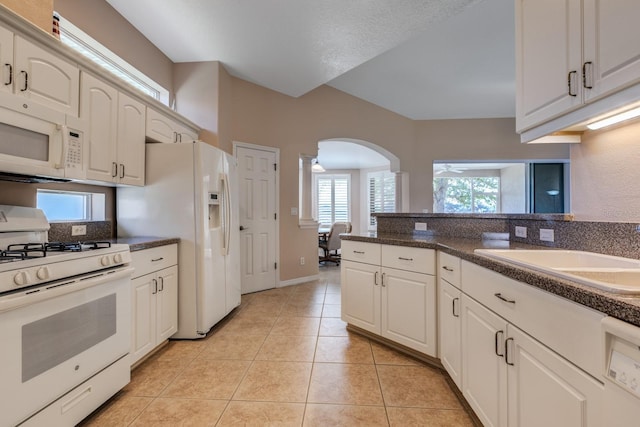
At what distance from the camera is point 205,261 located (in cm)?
253

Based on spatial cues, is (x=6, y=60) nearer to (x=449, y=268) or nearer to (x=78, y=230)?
(x=78, y=230)

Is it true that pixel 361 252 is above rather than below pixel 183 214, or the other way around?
below

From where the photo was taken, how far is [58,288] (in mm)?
1315

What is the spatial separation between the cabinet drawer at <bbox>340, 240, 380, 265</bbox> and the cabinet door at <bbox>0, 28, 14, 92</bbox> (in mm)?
2320

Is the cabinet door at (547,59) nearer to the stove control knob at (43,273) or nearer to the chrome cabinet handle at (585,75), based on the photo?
the chrome cabinet handle at (585,75)

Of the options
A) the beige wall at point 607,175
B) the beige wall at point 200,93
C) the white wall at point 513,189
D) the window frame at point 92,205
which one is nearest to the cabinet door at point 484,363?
the beige wall at point 607,175

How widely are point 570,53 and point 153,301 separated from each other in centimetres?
276

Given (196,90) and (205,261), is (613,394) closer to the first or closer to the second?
(205,261)

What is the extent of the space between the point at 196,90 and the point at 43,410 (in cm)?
326

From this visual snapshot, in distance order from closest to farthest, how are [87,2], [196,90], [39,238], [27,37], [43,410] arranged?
[43,410]
[27,37]
[39,238]
[87,2]
[196,90]

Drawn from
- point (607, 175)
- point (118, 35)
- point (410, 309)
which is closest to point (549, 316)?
point (607, 175)

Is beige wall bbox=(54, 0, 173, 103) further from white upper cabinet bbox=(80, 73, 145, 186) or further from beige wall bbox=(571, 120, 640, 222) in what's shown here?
beige wall bbox=(571, 120, 640, 222)

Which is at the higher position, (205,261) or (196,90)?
(196,90)

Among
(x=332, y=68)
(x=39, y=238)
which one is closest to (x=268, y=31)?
(x=332, y=68)
